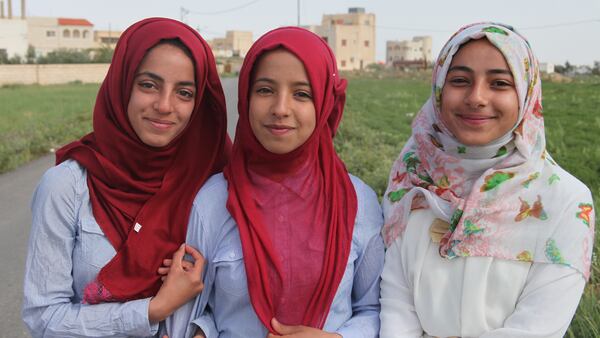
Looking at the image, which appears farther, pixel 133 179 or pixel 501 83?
pixel 133 179

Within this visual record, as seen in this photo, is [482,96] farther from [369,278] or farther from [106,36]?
[106,36]

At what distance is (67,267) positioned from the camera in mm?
1974

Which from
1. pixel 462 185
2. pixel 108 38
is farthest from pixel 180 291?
pixel 108 38

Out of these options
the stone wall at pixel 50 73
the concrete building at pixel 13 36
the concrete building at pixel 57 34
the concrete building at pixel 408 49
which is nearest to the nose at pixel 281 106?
the stone wall at pixel 50 73

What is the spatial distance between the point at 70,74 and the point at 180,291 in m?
37.4

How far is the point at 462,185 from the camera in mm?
2043

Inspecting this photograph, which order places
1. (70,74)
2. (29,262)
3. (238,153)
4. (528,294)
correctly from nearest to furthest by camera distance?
(528,294)
(29,262)
(238,153)
(70,74)

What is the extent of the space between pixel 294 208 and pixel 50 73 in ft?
119

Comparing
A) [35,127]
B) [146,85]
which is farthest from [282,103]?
[35,127]

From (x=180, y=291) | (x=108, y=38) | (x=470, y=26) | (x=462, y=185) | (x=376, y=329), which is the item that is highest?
(x=108, y=38)

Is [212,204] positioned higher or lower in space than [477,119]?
lower

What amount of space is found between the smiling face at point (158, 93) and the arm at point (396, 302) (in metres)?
0.91

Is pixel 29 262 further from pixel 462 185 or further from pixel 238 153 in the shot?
pixel 462 185

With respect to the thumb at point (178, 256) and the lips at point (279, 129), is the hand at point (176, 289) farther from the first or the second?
the lips at point (279, 129)
